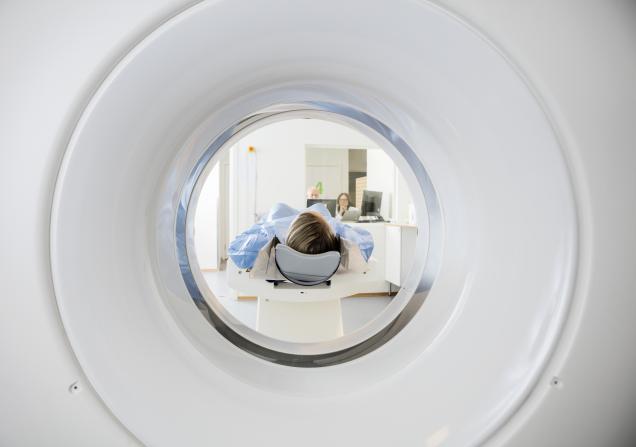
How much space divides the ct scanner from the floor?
6.18 ft

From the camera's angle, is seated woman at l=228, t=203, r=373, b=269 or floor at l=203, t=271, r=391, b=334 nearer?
seated woman at l=228, t=203, r=373, b=269

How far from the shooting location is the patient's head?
1284 millimetres

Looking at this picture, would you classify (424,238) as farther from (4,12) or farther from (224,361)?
(4,12)

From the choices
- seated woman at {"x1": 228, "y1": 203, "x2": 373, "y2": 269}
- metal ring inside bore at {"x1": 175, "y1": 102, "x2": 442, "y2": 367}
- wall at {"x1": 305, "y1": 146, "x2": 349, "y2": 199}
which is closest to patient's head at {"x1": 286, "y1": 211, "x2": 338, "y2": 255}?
seated woman at {"x1": 228, "y1": 203, "x2": 373, "y2": 269}

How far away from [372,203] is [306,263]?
2292 mm

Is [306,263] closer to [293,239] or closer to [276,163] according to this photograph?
[293,239]

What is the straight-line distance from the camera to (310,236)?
→ 1320 millimetres

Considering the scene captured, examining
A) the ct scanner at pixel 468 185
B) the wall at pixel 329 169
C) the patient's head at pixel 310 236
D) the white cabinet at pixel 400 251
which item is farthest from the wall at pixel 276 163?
the ct scanner at pixel 468 185

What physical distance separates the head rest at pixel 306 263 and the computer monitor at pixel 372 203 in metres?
2.19

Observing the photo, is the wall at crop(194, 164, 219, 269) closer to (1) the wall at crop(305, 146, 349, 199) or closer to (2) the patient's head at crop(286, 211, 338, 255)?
(1) the wall at crop(305, 146, 349, 199)

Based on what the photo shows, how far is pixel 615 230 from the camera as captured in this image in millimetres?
314

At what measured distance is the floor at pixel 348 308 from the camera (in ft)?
7.71

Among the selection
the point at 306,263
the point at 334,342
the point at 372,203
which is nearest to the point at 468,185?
the point at 334,342

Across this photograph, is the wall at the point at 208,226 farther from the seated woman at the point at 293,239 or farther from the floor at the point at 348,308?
the seated woman at the point at 293,239
